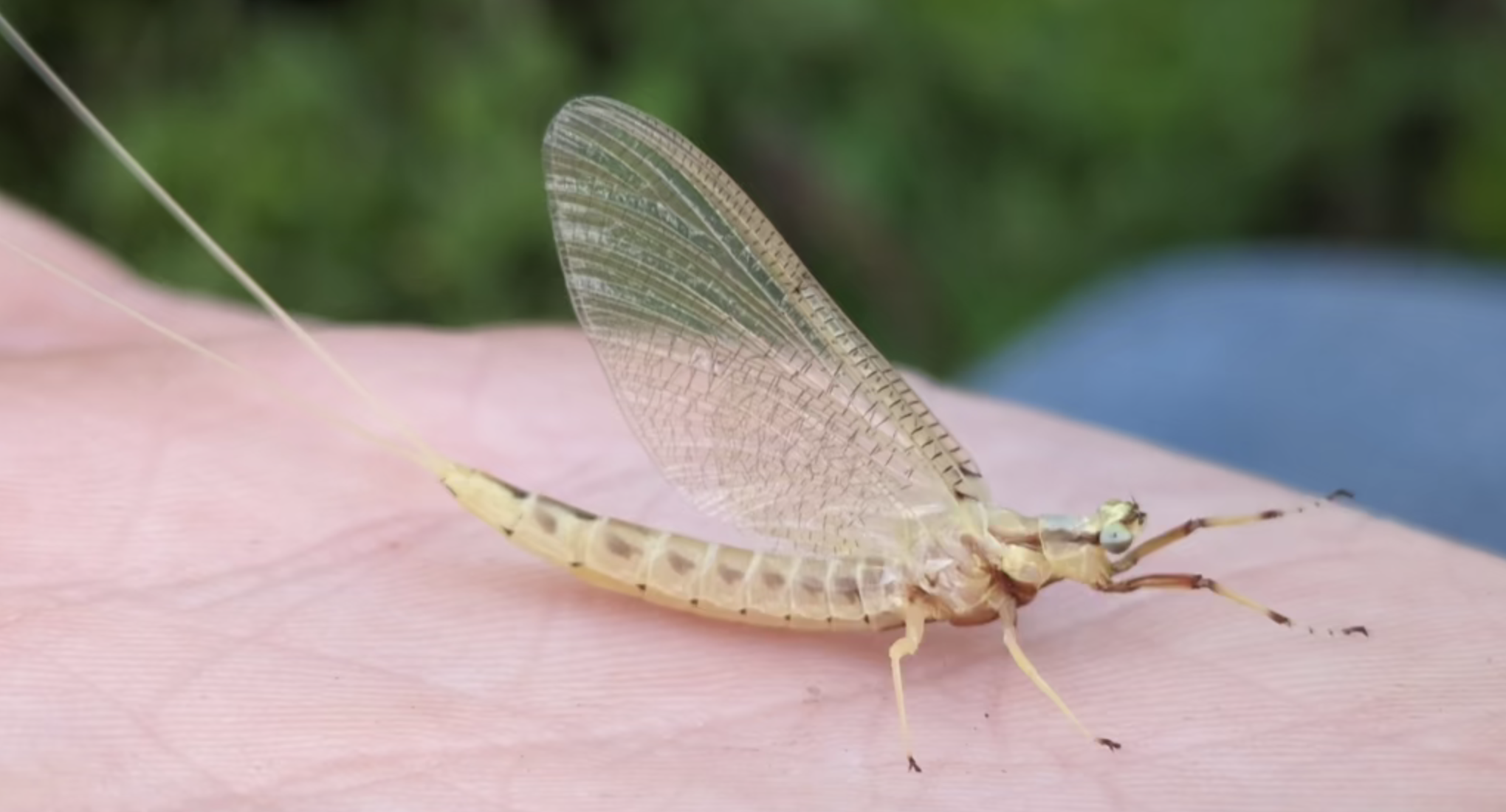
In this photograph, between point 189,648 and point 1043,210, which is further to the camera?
point 1043,210

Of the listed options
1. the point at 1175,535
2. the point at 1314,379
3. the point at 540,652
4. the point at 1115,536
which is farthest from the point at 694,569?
the point at 1314,379

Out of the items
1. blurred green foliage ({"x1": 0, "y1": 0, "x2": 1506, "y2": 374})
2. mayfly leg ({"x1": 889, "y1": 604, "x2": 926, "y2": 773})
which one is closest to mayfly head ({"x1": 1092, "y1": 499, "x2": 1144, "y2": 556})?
mayfly leg ({"x1": 889, "y1": 604, "x2": 926, "y2": 773})

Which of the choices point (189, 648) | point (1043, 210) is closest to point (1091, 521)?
point (189, 648)

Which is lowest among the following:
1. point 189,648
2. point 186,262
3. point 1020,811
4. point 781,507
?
point 189,648

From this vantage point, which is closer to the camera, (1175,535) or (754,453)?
(1175,535)

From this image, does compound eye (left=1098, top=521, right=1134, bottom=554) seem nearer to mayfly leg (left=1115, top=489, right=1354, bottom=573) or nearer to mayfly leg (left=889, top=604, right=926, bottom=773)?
mayfly leg (left=1115, top=489, right=1354, bottom=573)

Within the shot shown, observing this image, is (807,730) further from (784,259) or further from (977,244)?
(977,244)

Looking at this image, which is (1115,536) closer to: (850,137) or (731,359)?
(731,359)
